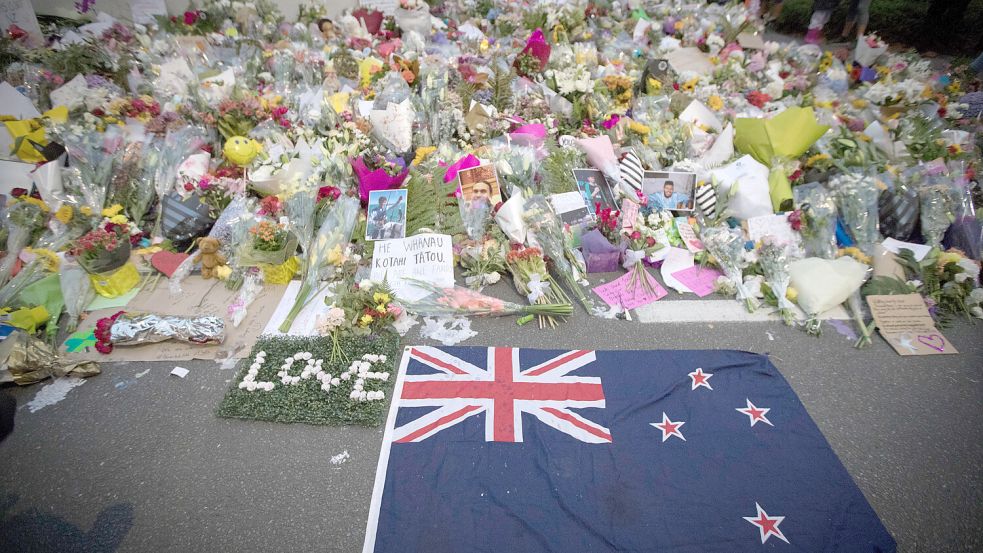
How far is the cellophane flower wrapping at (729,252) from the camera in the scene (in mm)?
3459

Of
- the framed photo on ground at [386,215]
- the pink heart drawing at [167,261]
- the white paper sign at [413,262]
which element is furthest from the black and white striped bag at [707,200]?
the pink heart drawing at [167,261]

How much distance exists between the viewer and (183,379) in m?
2.83

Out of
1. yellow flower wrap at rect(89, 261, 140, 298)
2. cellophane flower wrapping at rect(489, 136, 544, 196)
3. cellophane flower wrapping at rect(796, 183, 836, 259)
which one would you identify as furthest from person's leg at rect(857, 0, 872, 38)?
yellow flower wrap at rect(89, 261, 140, 298)

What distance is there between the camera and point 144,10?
6.34 metres

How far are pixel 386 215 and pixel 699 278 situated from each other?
2.66 meters

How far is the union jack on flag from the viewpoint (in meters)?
2.53

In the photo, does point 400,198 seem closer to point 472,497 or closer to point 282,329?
point 282,329

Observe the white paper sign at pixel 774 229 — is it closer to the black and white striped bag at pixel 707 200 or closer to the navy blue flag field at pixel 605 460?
the black and white striped bag at pixel 707 200

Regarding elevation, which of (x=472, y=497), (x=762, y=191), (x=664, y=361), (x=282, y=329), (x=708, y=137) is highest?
(x=708, y=137)

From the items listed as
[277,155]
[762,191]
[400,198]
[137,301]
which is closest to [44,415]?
[137,301]

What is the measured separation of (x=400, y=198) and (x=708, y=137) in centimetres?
317

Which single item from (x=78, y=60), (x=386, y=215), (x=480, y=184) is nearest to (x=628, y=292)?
(x=480, y=184)

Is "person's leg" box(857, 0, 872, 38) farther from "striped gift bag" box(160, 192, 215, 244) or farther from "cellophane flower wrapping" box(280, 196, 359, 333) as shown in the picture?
"striped gift bag" box(160, 192, 215, 244)

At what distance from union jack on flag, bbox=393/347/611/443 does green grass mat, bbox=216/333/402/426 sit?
159mm
